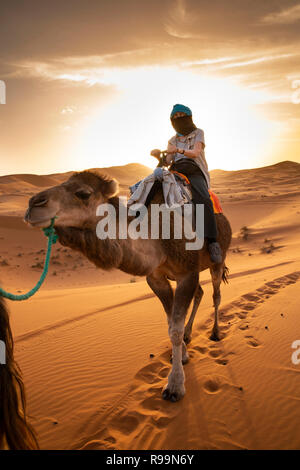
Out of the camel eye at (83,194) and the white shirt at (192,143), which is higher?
the white shirt at (192,143)

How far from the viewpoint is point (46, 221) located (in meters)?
2.18

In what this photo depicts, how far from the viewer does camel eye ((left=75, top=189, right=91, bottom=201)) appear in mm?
2424

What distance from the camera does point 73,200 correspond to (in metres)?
2.38

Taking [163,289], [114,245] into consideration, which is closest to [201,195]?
[163,289]

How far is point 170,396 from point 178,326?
36.7 inches

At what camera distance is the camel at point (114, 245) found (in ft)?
7.47

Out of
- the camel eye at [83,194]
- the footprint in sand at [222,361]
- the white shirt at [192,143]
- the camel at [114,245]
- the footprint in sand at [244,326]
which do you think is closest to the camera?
the camel at [114,245]

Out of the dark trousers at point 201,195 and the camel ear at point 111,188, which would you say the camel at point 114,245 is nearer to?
the camel ear at point 111,188

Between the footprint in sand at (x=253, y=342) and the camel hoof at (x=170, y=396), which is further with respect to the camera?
the footprint in sand at (x=253, y=342)

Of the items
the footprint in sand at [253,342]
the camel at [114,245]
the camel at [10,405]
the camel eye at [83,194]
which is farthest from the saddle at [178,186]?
the footprint in sand at [253,342]

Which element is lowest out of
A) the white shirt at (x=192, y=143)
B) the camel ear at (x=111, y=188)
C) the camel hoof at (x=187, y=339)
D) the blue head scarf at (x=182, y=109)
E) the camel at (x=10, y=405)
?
the camel hoof at (x=187, y=339)

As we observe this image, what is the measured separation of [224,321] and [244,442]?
3.04 metres

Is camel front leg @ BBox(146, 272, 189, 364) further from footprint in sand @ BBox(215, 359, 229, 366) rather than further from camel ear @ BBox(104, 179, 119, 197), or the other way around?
camel ear @ BBox(104, 179, 119, 197)

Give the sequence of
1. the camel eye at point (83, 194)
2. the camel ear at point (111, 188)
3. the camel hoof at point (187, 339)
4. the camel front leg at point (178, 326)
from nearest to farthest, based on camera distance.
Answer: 1. the camel eye at point (83, 194)
2. the camel ear at point (111, 188)
3. the camel front leg at point (178, 326)
4. the camel hoof at point (187, 339)
